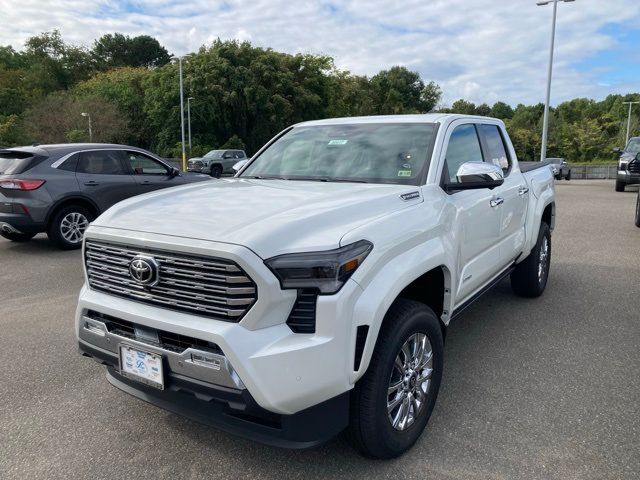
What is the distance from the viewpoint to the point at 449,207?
3.29m

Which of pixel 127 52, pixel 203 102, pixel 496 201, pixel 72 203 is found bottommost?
pixel 72 203

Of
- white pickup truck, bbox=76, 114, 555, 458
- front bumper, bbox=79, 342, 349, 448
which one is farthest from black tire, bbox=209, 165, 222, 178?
front bumper, bbox=79, 342, 349, 448

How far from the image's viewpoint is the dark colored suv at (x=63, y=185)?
7852mm

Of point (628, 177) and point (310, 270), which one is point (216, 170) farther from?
point (310, 270)

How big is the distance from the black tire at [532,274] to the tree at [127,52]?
7431cm

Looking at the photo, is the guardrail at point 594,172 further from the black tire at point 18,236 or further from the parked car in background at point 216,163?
the black tire at point 18,236

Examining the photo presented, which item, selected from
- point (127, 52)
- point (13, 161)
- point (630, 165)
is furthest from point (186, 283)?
point (127, 52)

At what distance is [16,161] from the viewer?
8.00m

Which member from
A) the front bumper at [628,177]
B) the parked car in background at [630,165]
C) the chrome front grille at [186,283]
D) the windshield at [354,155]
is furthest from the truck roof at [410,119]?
the front bumper at [628,177]

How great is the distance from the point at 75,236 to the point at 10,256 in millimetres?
A: 970

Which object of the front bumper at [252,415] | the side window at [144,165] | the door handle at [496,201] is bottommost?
the front bumper at [252,415]

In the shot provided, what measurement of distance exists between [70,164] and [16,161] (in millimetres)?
753

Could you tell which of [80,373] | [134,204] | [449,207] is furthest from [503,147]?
[80,373]

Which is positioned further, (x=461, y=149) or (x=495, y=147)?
(x=495, y=147)
